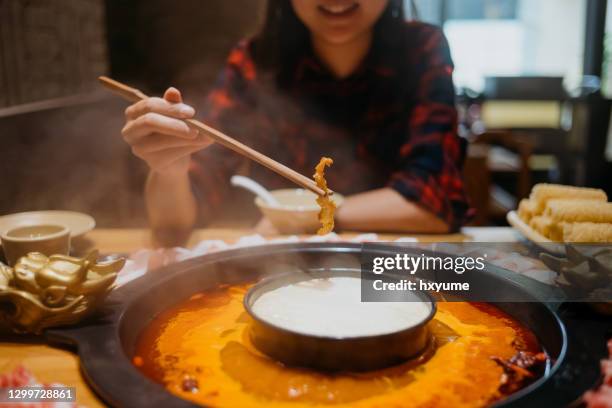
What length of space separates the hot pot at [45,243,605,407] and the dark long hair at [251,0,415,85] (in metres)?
1.32

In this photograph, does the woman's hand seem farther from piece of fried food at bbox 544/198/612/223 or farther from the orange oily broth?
piece of fried food at bbox 544/198/612/223

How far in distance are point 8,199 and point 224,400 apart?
196 centimetres

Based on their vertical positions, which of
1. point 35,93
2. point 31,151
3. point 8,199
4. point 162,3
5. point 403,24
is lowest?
point 8,199

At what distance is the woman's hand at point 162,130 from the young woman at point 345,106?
1.50 ft

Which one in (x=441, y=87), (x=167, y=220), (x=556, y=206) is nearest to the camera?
(x=556, y=206)

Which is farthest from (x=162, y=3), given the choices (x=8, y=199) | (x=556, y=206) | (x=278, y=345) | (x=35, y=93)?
(x=278, y=345)

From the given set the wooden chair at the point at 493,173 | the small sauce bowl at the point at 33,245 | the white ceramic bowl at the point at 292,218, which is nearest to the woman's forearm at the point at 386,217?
the white ceramic bowl at the point at 292,218

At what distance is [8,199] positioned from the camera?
2336 mm

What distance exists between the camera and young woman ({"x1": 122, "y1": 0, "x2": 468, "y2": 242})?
207 centimetres

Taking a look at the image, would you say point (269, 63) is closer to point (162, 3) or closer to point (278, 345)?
point (162, 3)

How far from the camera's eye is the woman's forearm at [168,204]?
1.84 meters

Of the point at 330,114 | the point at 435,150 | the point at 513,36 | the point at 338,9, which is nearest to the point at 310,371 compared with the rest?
the point at 435,150

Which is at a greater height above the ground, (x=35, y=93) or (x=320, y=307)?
(x=35, y=93)

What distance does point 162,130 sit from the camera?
1380 millimetres
